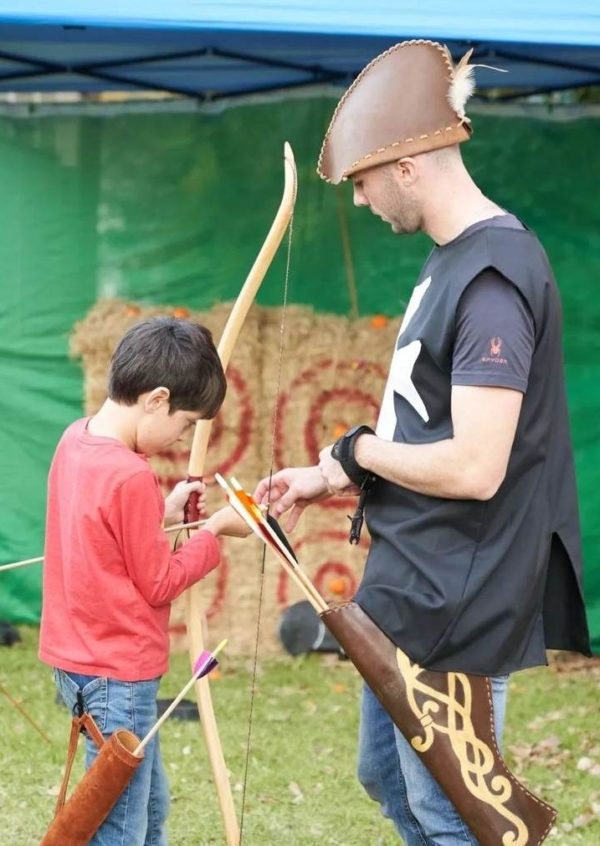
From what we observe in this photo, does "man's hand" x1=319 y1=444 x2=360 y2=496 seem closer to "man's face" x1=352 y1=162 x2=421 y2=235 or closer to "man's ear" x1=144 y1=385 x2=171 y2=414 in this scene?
"man's ear" x1=144 y1=385 x2=171 y2=414

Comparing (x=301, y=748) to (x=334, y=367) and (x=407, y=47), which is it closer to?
(x=334, y=367)

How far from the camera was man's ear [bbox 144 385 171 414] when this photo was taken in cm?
266

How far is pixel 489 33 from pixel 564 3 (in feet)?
1.56

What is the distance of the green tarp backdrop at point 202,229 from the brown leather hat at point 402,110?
2.93m

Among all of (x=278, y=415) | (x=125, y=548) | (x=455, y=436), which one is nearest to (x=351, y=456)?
(x=455, y=436)

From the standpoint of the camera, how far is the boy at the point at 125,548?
260 cm

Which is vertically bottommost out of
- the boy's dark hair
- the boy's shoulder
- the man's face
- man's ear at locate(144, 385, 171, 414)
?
the boy's shoulder

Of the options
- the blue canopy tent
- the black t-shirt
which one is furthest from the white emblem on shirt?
the blue canopy tent

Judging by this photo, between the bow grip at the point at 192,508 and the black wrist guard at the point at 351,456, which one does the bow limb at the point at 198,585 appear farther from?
the black wrist guard at the point at 351,456

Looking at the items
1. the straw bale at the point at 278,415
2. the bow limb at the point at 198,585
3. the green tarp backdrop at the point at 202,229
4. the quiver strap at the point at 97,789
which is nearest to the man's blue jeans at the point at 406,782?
the bow limb at the point at 198,585

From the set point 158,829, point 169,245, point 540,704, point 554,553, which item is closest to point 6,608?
point 169,245

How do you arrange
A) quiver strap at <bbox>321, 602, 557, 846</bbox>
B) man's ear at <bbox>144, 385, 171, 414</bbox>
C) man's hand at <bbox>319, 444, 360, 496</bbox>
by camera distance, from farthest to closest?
man's ear at <bbox>144, 385, 171, 414</bbox> < man's hand at <bbox>319, 444, 360, 496</bbox> < quiver strap at <bbox>321, 602, 557, 846</bbox>

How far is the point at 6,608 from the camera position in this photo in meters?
5.98

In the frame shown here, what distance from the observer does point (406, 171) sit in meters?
2.46
